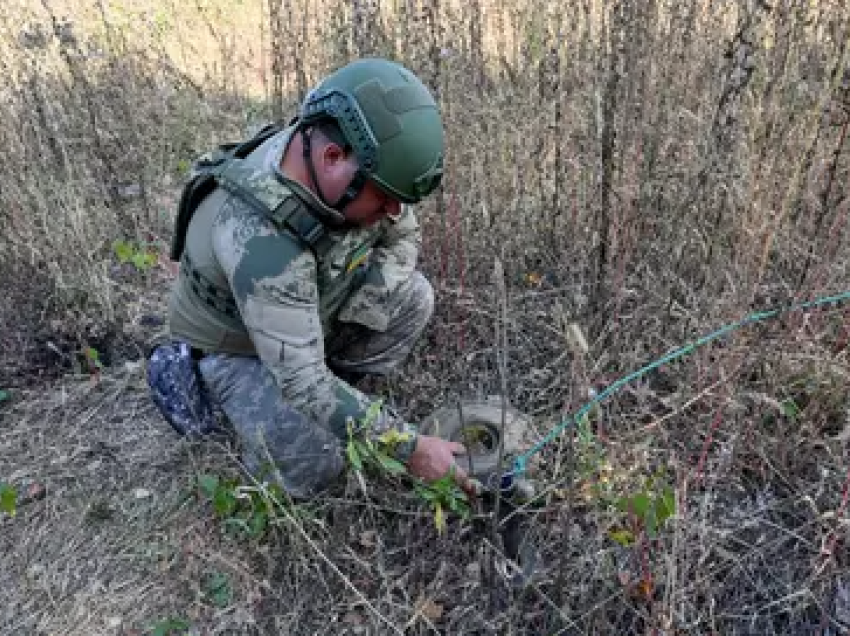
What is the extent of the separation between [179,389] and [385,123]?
116cm

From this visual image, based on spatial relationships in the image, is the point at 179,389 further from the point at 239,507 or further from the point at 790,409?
the point at 790,409

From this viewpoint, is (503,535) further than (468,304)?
No

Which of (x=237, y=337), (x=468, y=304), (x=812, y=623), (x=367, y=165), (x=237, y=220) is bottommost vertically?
(x=812, y=623)

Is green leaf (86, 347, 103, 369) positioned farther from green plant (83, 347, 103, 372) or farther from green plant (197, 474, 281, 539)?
green plant (197, 474, 281, 539)

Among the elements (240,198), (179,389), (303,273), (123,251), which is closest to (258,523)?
(179,389)

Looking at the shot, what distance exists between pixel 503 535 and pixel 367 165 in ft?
3.45

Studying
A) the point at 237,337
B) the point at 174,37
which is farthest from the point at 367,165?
the point at 174,37

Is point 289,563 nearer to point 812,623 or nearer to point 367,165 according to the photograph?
point 367,165

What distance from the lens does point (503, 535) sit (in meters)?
2.10

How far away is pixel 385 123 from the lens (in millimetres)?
1801

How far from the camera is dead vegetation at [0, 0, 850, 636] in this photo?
6.49 ft

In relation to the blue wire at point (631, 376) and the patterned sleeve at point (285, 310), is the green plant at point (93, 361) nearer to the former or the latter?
the patterned sleeve at point (285, 310)

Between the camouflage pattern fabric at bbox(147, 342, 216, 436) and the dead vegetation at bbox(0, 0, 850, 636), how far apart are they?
0.12 metres

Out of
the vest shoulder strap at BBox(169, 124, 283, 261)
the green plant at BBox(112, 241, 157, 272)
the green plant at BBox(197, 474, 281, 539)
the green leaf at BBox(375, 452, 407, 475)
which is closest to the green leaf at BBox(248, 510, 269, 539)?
Result: the green plant at BBox(197, 474, 281, 539)
